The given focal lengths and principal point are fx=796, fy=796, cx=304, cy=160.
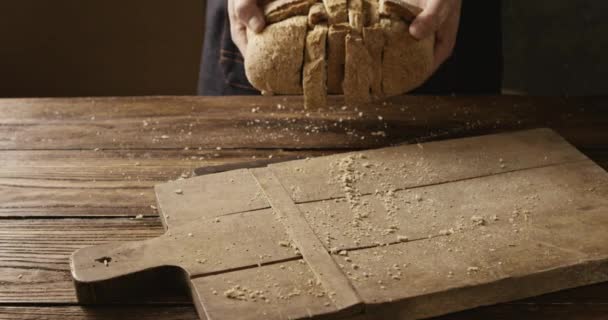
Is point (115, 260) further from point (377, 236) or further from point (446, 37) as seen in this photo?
→ point (446, 37)

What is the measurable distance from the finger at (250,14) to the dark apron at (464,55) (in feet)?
1.51

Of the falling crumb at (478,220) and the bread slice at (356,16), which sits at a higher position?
the bread slice at (356,16)

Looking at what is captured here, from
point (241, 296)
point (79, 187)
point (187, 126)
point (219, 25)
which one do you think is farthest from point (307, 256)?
point (219, 25)

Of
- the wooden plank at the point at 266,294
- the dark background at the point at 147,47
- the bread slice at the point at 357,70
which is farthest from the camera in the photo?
the dark background at the point at 147,47

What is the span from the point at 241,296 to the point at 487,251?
357mm

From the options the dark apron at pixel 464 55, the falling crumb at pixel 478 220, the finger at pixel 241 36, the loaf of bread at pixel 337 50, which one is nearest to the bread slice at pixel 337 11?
the loaf of bread at pixel 337 50

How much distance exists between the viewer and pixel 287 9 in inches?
56.1

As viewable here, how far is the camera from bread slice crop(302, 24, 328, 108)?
1.37m

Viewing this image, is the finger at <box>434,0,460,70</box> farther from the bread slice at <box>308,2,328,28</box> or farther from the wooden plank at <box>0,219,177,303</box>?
the wooden plank at <box>0,219,177,303</box>

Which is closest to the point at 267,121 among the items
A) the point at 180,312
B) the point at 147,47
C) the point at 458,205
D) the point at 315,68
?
the point at 315,68

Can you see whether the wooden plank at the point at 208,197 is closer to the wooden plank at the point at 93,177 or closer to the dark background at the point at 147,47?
the wooden plank at the point at 93,177

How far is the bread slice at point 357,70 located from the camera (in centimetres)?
137

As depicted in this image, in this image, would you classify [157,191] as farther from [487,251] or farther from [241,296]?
[487,251]

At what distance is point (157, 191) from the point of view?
4.31 ft
